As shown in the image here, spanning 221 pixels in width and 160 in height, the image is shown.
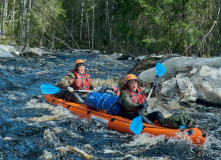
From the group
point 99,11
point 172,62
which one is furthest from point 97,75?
point 99,11

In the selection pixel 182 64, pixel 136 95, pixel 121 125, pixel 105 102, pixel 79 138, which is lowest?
pixel 79 138

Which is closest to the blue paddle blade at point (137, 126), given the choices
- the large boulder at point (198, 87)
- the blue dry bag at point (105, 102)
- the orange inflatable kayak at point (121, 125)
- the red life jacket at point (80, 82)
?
the orange inflatable kayak at point (121, 125)

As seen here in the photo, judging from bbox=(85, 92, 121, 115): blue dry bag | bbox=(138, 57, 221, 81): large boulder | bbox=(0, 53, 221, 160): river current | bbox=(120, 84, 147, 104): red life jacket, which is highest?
bbox=(138, 57, 221, 81): large boulder

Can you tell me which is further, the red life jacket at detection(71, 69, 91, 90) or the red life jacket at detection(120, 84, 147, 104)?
the red life jacket at detection(71, 69, 91, 90)

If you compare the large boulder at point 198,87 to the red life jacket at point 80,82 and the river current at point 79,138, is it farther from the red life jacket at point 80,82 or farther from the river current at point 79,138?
the red life jacket at point 80,82

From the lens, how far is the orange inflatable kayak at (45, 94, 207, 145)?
3.90m

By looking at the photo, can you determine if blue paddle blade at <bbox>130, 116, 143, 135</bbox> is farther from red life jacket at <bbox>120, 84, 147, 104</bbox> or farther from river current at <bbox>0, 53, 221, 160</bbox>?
red life jacket at <bbox>120, 84, 147, 104</bbox>

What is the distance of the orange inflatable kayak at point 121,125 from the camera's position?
154 inches

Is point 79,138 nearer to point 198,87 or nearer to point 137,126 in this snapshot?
point 137,126

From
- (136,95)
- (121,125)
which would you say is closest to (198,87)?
(136,95)

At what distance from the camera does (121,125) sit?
4668 millimetres

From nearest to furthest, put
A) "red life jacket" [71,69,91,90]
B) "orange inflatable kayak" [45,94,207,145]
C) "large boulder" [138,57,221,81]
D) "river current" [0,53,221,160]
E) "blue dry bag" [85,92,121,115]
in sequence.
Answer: "river current" [0,53,221,160], "orange inflatable kayak" [45,94,207,145], "blue dry bag" [85,92,121,115], "red life jacket" [71,69,91,90], "large boulder" [138,57,221,81]

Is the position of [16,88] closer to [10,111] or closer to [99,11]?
[10,111]

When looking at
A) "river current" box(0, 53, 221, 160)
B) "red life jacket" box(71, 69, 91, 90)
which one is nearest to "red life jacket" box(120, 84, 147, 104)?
"river current" box(0, 53, 221, 160)
